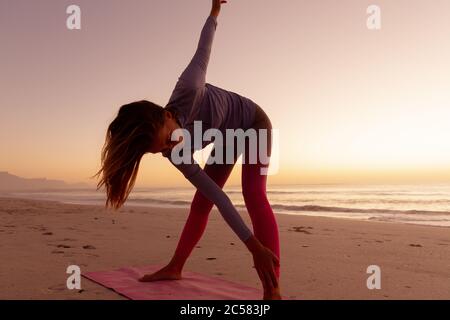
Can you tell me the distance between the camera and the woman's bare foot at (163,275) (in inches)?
121

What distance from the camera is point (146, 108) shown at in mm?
2215

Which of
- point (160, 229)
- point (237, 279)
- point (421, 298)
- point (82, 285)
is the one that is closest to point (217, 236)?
point (160, 229)

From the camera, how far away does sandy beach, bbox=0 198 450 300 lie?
9.22 feet

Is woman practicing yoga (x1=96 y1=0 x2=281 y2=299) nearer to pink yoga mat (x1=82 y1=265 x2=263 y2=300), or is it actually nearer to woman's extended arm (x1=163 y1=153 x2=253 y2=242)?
woman's extended arm (x1=163 y1=153 x2=253 y2=242)

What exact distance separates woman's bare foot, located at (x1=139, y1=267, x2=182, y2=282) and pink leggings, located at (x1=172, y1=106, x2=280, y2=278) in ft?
0.24

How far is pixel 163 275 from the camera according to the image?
3.13m

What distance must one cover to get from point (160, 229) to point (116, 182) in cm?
455

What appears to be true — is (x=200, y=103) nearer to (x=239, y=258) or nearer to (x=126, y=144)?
(x=126, y=144)

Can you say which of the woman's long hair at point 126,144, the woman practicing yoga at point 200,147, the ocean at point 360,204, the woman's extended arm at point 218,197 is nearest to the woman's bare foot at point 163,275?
the woman practicing yoga at point 200,147

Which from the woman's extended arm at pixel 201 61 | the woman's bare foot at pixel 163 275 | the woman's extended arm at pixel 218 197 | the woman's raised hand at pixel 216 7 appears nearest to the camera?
the woman's extended arm at pixel 218 197

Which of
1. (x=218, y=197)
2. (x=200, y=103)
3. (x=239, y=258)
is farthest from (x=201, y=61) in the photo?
(x=239, y=258)

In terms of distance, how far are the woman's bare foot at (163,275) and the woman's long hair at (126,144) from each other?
1.08 m

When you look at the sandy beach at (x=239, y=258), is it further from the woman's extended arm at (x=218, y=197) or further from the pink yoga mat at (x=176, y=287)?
the woman's extended arm at (x=218, y=197)
